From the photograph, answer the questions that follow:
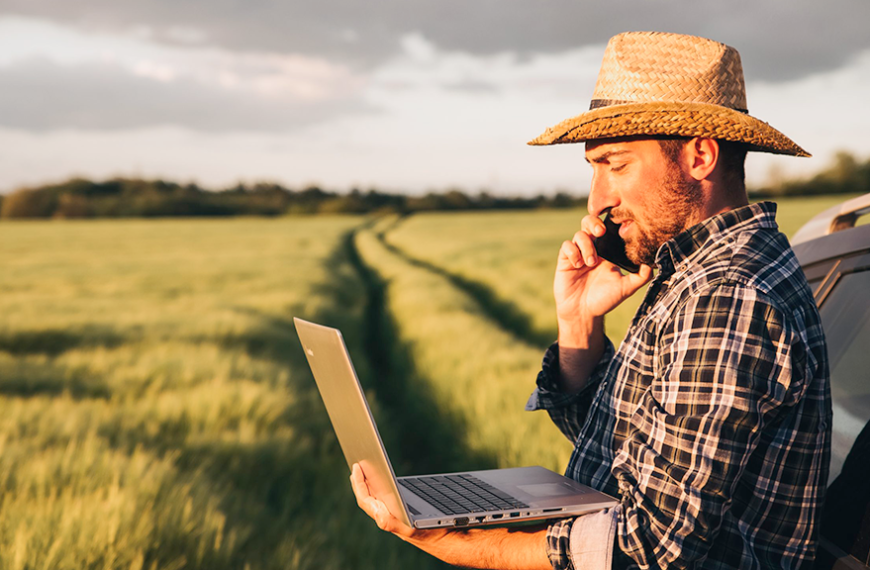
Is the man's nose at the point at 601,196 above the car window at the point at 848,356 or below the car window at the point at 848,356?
above

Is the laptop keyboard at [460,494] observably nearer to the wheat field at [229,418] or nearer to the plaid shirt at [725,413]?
the plaid shirt at [725,413]

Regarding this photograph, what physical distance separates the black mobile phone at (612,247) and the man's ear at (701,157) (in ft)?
0.87

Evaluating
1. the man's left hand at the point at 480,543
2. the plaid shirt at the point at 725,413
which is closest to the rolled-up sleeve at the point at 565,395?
the plaid shirt at the point at 725,413

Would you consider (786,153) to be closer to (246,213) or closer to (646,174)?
(646,174)

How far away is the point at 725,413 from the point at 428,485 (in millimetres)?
872

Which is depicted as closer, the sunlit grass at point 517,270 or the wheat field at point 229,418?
the wheat field at point 229,418

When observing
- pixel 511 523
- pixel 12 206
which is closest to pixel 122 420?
pixel 511 523

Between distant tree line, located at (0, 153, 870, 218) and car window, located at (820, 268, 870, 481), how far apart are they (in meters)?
70.3

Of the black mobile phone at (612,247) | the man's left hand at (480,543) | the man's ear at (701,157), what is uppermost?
the man's ear at (701,157)

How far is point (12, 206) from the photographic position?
74.1 metres

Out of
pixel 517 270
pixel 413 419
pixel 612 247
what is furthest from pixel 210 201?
pixel 612 247

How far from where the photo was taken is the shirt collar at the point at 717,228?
1623 mm

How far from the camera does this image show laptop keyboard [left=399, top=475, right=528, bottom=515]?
5.48ft

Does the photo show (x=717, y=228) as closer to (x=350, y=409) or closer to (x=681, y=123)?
(x=681, y=123)
